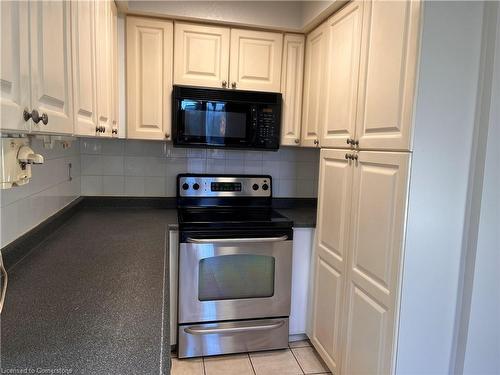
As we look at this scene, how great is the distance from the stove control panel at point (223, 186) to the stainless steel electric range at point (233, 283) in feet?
0.97

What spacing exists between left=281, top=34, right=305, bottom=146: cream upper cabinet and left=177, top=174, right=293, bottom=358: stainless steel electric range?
0.61 meters

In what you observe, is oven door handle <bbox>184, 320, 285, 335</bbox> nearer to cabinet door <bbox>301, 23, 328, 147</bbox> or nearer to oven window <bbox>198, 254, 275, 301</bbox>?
oven window <bbox>198, 254, 275, 301</bbox>

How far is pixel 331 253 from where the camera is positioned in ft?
6.59

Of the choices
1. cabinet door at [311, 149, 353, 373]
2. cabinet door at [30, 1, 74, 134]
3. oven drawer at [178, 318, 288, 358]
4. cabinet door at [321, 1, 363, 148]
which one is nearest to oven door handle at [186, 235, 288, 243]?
cabinet door at [311, 149, 353, 373]

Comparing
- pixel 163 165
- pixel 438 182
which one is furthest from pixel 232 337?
pixel 438 182

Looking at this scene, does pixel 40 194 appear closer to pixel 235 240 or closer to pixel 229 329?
pixel 235 240

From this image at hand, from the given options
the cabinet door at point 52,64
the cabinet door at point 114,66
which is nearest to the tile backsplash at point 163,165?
the cabinet door at point 114,66

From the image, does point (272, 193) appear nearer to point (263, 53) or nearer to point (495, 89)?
point (263, 53)

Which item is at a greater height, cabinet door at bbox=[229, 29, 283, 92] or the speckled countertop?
cabinet door at bbox=[229, 29, 283, 92]

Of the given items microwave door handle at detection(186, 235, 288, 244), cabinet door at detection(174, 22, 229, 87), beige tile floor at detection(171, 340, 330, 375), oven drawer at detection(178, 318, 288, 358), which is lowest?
beige tile floor at detection(171, 340, 330, 375)

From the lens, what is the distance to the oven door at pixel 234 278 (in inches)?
83.4

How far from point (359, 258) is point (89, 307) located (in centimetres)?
121

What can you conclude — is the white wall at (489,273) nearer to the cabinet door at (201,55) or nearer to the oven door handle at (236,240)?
the oven door handle at (236,240)

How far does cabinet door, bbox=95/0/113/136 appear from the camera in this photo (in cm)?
158
